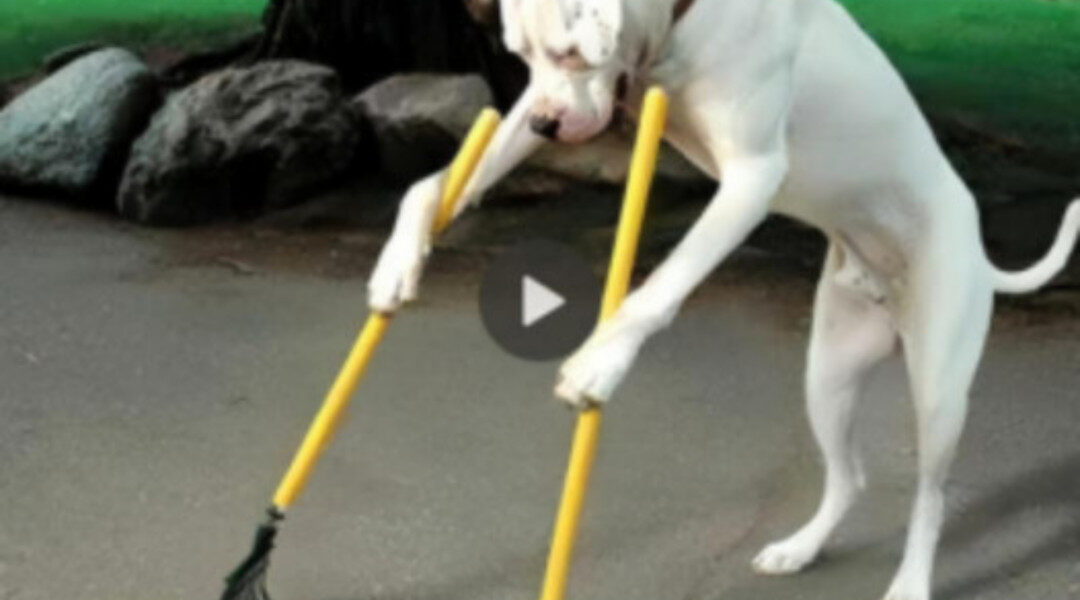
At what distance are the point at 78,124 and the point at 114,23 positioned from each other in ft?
5.88

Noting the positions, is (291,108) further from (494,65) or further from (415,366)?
(415,366)

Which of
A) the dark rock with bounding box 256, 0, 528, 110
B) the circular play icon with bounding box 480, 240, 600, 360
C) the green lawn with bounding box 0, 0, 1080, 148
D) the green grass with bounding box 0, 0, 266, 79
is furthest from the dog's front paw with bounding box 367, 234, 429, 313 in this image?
the green grass with bounding box 0, 0, 266, 79

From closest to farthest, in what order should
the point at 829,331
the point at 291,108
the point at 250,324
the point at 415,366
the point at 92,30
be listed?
the point at 829,331 < the point at 415,366 < the point at 250,324 < the point at 291,108 < the point at 92,30

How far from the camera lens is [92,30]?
26.5ft

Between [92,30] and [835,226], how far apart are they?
5835 millimetres

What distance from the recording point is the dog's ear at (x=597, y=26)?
236 centimetres

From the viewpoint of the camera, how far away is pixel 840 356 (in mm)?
3207

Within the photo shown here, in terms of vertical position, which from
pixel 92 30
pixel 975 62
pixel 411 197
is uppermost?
pixel 411 197

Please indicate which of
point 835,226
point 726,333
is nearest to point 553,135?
point 835,226

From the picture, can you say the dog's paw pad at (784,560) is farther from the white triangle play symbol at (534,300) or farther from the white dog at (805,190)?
the white triangle play symbol at (534,300)

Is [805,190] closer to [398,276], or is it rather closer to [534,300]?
[534,300]

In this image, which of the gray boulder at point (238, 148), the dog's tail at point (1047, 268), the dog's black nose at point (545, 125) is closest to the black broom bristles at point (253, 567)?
the dog's black nose at point (545, 125)

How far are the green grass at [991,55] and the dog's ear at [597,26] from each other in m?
4.89

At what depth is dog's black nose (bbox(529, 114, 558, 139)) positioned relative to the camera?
8.00ft
